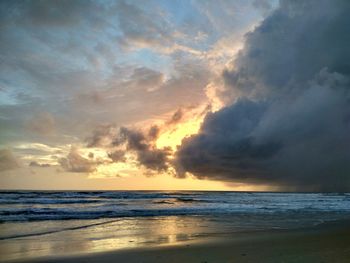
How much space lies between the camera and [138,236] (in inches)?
572

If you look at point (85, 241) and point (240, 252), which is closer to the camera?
point (240, 252)

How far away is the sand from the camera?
931 centimetres

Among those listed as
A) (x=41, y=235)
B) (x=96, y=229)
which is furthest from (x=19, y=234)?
(x=96, y=229)

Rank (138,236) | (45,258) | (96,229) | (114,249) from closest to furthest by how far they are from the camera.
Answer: (45,258) < (114,249) < (138,236) < (96,229)

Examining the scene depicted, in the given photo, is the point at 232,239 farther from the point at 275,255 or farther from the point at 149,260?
the point at 149,260

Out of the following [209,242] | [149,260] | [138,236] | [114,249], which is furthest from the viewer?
[138,236]

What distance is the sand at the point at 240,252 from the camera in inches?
367

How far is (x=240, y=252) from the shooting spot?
10.6m

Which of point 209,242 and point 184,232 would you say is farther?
point 184,232

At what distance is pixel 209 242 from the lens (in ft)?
41.7

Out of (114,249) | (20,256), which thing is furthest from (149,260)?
(20,256)

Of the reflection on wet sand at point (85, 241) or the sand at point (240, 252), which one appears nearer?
the sand at point (240, 252)

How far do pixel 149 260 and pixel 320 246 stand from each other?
600 centimetres

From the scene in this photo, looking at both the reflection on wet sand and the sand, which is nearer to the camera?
the sand
